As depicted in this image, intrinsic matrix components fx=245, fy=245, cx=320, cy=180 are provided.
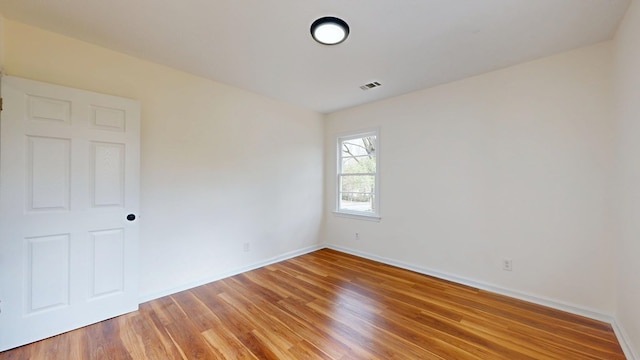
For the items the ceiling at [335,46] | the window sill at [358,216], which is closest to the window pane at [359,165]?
the window sill at [358,216]

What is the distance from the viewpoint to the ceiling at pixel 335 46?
1.82m

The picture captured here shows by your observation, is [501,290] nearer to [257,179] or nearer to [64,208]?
[257,179]

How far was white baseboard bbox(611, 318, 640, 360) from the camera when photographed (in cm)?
176

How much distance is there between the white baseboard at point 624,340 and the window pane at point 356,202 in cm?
277

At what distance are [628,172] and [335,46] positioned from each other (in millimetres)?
2576

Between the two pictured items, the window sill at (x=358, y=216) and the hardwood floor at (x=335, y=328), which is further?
the window sill at (x=358, y=216)

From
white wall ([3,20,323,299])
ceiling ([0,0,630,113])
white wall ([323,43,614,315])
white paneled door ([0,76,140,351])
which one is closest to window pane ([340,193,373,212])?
white wall ([323,43,614,315])

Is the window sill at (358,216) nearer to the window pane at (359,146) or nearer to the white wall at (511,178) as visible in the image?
the white wall at (511,178)

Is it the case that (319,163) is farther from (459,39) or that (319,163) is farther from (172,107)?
(459,39)

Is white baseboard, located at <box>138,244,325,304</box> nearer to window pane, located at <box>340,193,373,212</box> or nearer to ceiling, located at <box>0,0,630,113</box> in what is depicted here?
window pane, located at <box>340,193,373,212</box>

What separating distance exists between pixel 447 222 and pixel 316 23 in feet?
9.21

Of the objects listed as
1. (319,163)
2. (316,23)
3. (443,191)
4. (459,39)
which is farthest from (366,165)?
(316,23)

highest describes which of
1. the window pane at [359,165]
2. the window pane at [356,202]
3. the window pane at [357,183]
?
the window pane at [359,165]

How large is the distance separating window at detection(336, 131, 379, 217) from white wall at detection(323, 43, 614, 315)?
281 mm
